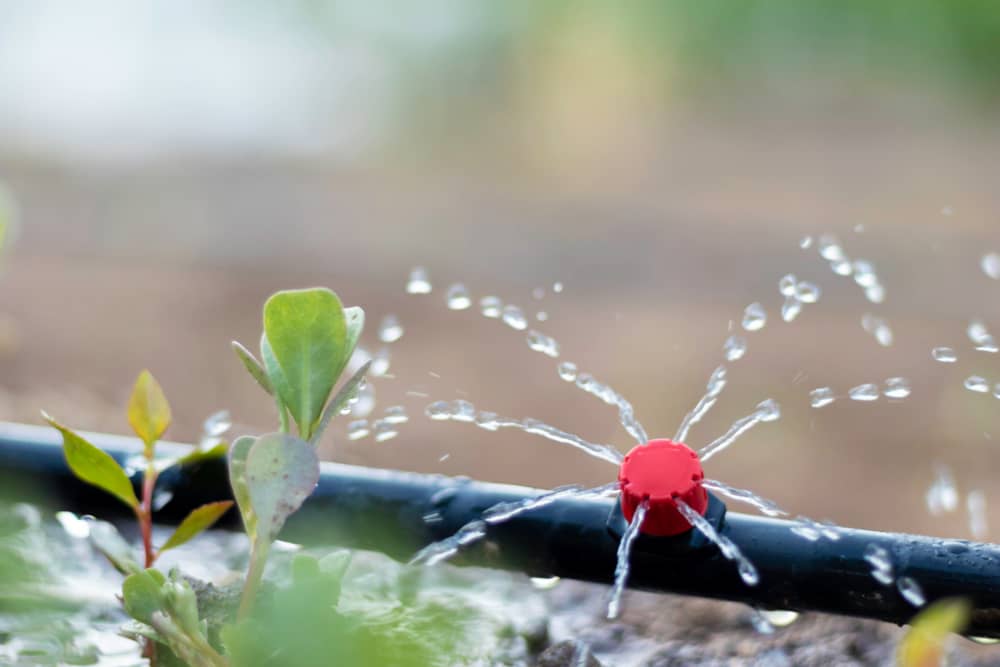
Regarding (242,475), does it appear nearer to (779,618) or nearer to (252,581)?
(252,581)

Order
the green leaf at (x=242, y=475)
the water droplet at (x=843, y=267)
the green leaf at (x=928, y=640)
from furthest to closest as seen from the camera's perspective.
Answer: the water droplet at (x=843, y=267)
the green leaf at (x=242, y=475)
the green leaf at (x=928, y=640)

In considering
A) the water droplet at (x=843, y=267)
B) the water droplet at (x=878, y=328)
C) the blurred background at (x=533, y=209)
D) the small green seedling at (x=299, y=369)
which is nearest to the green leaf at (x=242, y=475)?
the small green seedling at (x=299, y=369)

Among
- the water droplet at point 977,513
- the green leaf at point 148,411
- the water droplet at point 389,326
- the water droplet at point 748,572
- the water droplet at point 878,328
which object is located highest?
the water droplet at point 878,328

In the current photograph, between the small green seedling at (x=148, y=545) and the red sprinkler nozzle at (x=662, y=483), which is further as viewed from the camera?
the red sprinkler nozzle at (x=662, y=483)

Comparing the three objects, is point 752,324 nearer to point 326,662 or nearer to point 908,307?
point 326,662

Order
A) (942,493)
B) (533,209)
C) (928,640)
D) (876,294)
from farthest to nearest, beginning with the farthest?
(533,209) < (876,294) < (942,493) < (928,640)

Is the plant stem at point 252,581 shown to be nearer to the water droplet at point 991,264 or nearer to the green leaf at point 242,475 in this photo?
the green leaf at point 242,475

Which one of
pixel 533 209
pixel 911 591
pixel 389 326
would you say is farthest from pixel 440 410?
pixel 533 209
